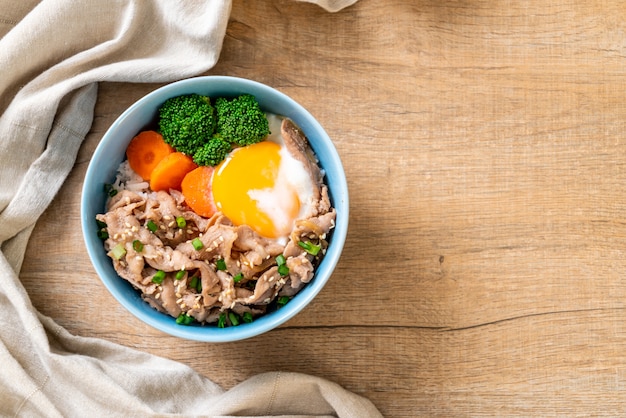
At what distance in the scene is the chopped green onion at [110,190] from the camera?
8.98 feet

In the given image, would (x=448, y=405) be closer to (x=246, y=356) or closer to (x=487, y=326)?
(x=487, y=326)

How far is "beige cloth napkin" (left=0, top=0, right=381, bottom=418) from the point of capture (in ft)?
9.34

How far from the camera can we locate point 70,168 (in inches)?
117

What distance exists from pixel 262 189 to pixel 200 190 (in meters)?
0.24

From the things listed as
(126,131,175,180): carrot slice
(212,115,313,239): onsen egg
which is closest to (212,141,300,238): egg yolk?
(212,115,313,239): onsen egg

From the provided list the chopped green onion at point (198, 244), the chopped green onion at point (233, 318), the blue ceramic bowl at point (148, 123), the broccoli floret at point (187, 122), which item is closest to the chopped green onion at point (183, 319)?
the blue ceramic bowl at point (148, 123)

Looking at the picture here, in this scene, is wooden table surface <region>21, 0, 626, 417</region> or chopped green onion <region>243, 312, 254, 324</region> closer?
chopped green onion <region>243, 312, 254, 324</region>

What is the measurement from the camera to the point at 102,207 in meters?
2.75

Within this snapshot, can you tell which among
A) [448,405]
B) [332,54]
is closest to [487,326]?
[448,405]

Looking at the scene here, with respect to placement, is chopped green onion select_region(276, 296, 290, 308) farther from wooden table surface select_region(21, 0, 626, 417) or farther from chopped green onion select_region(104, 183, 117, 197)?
chopped green onion select_region(104, 183, 117, 197)

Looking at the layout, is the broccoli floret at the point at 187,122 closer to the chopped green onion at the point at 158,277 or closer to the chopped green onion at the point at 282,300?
the chopped green onion at the point at 158,277

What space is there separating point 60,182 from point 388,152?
4.64 feet

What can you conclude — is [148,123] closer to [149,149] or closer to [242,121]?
[149,149]

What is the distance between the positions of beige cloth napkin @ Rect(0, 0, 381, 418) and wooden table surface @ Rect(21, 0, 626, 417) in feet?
0.31
